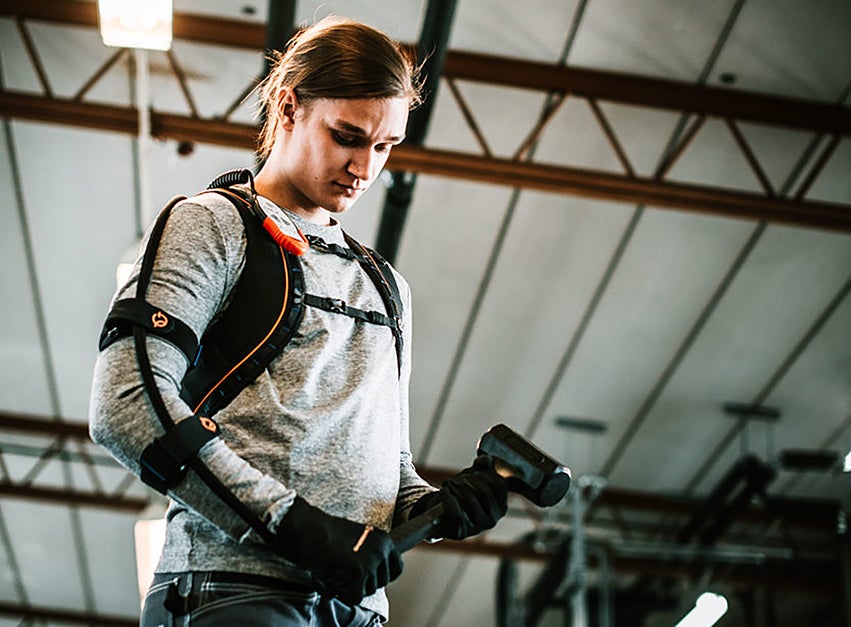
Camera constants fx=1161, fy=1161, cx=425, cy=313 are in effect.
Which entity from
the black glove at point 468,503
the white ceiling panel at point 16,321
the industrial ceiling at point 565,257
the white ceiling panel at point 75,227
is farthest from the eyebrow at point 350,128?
the white ceiling panel at point 16,321

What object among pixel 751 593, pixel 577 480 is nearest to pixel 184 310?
pixel 577 480

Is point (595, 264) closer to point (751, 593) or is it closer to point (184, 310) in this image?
point (751, 593)

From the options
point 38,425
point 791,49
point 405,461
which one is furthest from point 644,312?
point 405,461

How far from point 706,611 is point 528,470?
1086 centimetres

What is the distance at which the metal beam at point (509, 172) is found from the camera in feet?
20.8

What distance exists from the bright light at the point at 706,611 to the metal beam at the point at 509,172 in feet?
18.5

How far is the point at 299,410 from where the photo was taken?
4.78ft

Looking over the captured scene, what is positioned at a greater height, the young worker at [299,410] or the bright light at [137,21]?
the bright light at [137,21]

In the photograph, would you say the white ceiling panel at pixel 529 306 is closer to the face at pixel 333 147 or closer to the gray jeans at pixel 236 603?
the face at pixel 333 147

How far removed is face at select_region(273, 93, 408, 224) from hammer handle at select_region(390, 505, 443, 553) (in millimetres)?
468

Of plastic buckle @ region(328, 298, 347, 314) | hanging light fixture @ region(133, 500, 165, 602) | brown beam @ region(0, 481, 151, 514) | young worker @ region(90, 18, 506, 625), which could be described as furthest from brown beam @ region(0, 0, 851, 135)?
brown beam @ region(0, 481, 151, 514)

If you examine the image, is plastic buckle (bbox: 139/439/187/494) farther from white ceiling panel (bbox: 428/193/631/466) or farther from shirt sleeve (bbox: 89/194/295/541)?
white ceiling panel (bbox: 428/193/631/466)

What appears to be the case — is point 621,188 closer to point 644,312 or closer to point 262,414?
point 644,312

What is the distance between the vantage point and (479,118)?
6.91m
